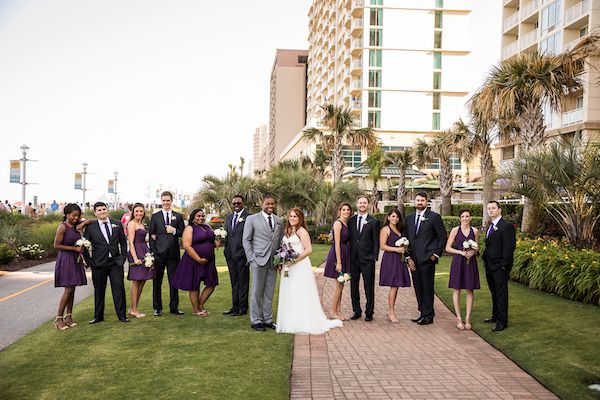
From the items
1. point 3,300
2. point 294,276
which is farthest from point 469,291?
point 3,300

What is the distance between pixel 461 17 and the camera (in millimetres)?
69062

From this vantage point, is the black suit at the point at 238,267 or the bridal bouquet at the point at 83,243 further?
the black suit at the point at 238,267

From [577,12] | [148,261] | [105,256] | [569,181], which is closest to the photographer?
[105,256]

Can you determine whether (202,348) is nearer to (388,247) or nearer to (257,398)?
(257,398)

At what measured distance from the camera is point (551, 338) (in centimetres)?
846

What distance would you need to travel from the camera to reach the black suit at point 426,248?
9570mm

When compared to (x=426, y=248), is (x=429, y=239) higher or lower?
higher

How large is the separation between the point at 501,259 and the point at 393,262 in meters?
1.72

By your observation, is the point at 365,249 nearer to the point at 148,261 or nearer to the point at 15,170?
the point at 148,261

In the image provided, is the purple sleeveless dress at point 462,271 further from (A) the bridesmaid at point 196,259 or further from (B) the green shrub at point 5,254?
(B) the green shrub at point 5,254

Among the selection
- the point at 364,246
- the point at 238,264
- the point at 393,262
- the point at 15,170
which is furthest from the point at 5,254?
the point at 15,170

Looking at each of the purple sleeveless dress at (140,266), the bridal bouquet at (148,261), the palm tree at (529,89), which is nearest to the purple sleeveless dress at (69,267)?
the purple sleeveless dress at (140,266)

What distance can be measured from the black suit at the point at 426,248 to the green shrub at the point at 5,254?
13710mm

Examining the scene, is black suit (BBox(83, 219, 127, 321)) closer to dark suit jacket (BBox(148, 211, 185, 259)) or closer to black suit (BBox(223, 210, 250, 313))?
dark suit jacket (BBox(148, 211, 185, 259))
